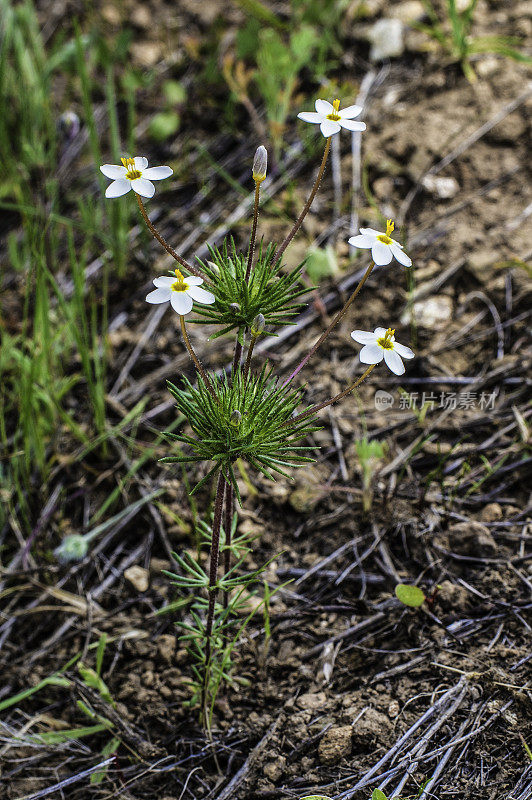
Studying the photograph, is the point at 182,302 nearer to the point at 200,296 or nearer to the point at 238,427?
the point at 200,296

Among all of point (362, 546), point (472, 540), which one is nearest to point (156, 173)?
point (362, 546)

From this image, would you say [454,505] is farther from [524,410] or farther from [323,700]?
[323,700]

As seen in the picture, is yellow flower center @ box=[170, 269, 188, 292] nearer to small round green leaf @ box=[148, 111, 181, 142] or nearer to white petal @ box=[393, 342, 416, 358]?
white petal @ box=[393, 342, 416, 358]

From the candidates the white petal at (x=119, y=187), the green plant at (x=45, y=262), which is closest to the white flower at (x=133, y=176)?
the white petal at (x=119, y=187)

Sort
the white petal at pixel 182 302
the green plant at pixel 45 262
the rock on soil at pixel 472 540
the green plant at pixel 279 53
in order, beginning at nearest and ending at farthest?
1. the white petal at pixel 182 302
2. the rock on soil at pixel 472 540
3. the green plant at pixel 45 262
4. the green plant at pixel 279 53

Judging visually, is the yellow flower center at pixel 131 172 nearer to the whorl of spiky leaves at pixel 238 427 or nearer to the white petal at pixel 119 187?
the white petal at pixel 119 187

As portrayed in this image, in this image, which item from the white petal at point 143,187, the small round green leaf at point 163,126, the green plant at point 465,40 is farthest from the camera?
the small round green leaf at point 163,126

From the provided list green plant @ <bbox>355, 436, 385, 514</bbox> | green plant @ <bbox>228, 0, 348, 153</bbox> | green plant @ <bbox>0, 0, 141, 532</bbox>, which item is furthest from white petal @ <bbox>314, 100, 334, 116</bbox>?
green plant @ <bbox>228, 0, 348, 153</bbox>
